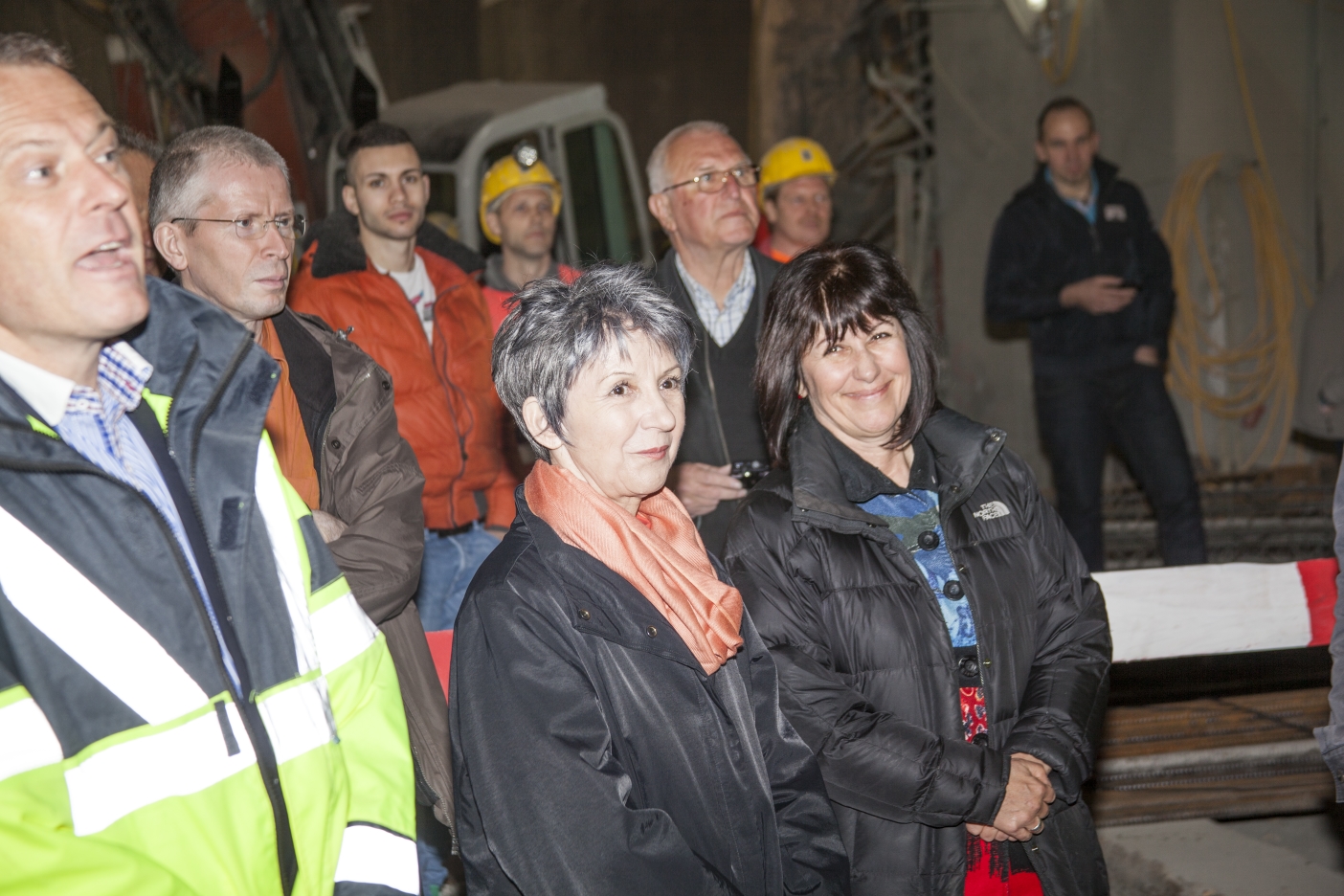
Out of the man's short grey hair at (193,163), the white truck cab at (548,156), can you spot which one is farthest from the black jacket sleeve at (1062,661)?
the white truck cab at (548,156)

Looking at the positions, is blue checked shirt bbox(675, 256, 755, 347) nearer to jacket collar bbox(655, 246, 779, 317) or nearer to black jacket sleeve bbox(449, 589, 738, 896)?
jacket collar bbox(655, 246, 779, 317)

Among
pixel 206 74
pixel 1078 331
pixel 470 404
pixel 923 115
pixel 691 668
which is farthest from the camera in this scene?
pixel 923 115

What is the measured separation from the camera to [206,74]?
26.2ft

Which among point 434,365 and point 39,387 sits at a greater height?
point 39,387

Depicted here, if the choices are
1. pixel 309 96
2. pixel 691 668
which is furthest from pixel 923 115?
pixel 691 668

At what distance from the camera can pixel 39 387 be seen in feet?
4.73

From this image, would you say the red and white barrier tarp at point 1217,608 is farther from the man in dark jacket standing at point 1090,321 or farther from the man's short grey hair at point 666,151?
the man's short grey hair at point 666,151

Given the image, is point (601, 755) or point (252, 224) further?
point (252, 224)

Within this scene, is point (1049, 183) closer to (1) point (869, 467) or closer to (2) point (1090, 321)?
(2) point (1090, 321)

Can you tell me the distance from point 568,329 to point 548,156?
7.45m

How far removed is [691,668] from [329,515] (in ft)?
3.58

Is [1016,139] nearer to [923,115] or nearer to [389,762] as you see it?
[923,115]

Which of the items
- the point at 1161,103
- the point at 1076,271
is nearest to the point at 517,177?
the point at 1076,271

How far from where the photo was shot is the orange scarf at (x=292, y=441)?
2641 mm
